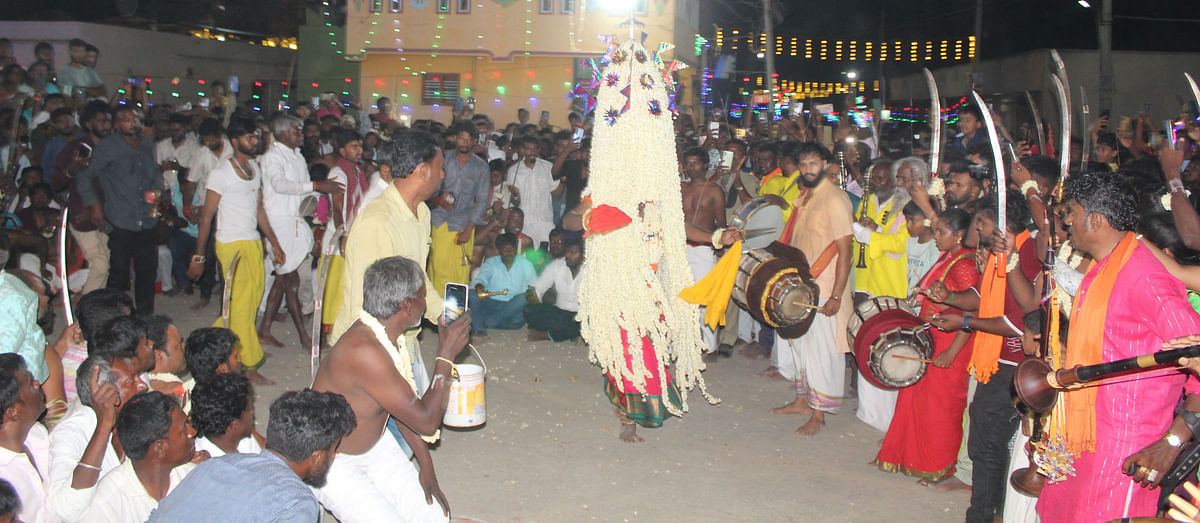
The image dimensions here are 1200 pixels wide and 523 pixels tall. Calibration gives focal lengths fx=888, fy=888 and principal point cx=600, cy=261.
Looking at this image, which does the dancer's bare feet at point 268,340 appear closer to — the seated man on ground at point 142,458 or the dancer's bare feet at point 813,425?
the dancer's bare feet at point 813,425

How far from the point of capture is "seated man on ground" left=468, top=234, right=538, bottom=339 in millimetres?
8656

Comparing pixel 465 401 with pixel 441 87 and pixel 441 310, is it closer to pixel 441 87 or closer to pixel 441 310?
pixel 441 310

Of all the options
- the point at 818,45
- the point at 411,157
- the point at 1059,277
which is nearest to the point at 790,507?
the point at 1059,277

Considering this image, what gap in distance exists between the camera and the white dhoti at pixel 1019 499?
388cm

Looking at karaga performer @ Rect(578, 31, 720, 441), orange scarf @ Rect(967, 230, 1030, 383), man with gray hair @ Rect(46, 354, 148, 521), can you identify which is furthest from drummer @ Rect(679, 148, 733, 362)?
man with gray hair @ Rect(46, 354, 148, 521)

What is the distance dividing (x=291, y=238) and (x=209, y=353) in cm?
322

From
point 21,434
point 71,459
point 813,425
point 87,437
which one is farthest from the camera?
point 813,425

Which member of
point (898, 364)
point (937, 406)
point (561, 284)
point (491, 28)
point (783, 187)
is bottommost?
point (937, 406)

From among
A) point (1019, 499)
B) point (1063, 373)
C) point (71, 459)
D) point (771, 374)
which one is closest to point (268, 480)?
point (71, 459)

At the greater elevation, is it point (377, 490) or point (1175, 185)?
point (1175, 185)

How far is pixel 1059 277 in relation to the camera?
140 inches

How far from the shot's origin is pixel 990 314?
14.3 feet

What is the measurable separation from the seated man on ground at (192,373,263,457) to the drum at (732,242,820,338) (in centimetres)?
329

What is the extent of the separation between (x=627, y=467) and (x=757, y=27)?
847 inches
